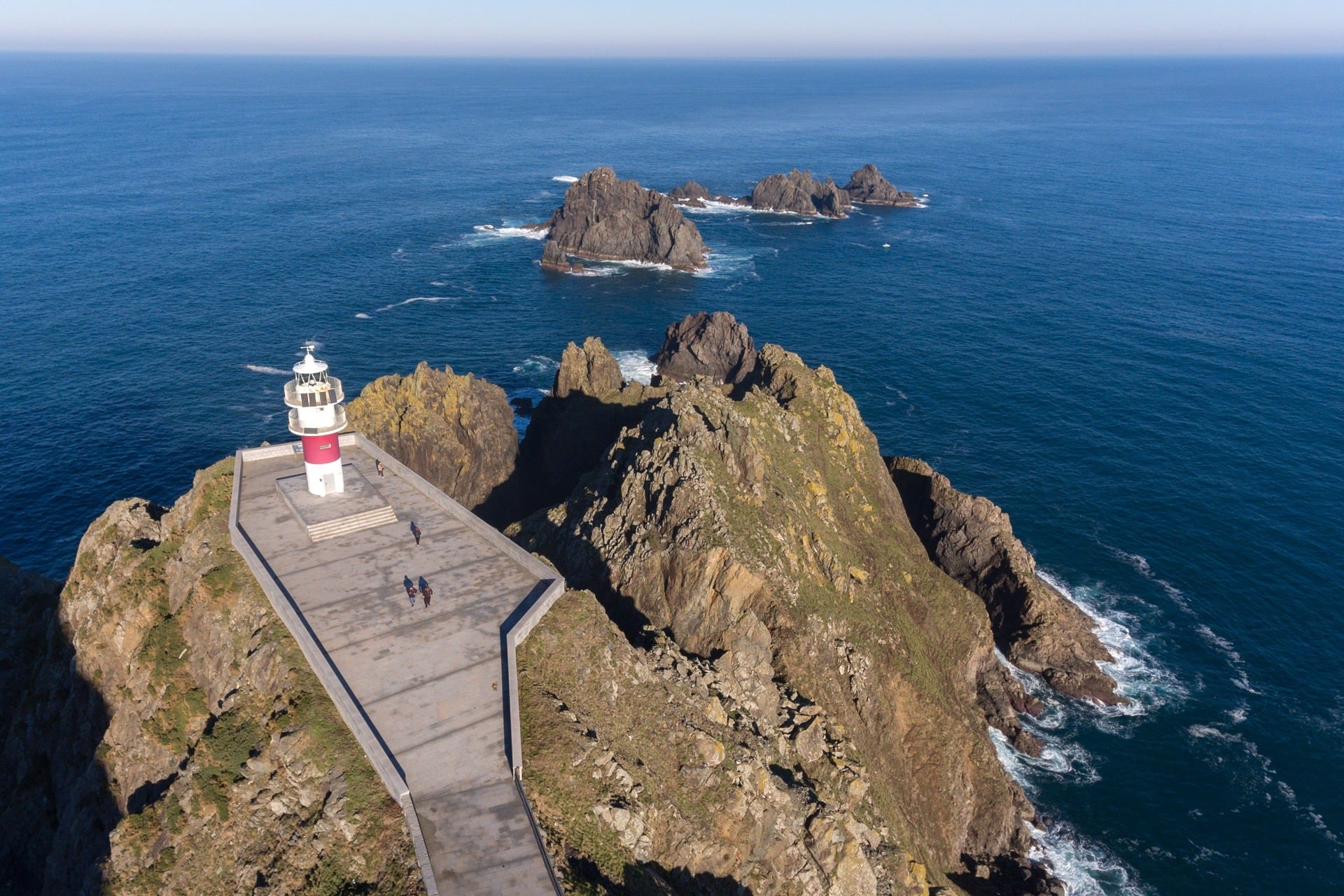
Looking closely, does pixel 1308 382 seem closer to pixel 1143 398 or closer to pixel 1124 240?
pixel 1143 398

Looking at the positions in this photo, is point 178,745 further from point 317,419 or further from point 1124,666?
point 1124,666

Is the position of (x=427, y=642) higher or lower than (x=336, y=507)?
lower

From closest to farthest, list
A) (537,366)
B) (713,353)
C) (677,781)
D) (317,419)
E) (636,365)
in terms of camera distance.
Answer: (677,781), (317,419), (713,353), (537,366), (636,365)

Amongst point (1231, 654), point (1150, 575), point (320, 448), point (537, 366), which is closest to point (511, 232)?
point (537, 366)

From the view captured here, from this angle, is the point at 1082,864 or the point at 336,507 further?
the point at 1082,864

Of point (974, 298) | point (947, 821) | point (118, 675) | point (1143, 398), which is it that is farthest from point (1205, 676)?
point (974, 298)

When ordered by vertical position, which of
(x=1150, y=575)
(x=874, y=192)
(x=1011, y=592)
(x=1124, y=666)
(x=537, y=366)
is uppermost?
(x=874, y=192)
